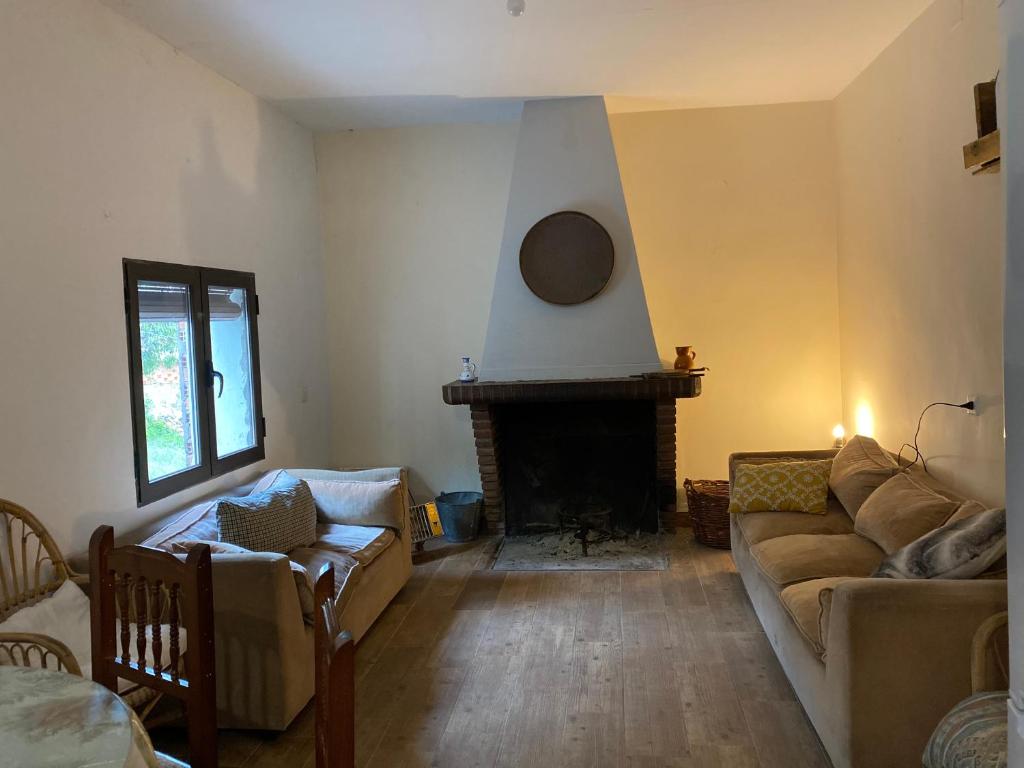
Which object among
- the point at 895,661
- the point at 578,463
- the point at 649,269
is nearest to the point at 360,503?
the point at 578,463

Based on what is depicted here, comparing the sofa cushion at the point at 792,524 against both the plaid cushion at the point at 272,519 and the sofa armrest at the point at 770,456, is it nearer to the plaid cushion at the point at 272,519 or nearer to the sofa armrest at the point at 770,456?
the sofa armrest at the point at 770,456

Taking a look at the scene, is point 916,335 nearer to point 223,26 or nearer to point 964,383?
point 964,383

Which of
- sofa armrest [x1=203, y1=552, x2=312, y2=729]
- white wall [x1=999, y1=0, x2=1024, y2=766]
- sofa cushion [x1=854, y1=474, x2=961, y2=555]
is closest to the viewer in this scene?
white wall [x1=999, y1=0, x2=1024, y2=766]

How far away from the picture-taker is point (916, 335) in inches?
160

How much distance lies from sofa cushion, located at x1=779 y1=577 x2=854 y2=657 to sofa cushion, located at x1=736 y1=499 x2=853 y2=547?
69cm

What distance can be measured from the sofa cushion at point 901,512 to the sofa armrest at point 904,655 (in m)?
0.81

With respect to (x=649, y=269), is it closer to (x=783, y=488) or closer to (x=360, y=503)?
(x=783, y=488)

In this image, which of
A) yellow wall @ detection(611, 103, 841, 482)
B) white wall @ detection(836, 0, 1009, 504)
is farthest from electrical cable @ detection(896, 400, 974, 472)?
yellow wall @ detection(611, 103, 841, 482)

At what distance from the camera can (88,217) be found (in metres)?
3.35

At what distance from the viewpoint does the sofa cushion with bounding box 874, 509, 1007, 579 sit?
2.54 m

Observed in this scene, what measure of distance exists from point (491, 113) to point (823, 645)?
3.92m

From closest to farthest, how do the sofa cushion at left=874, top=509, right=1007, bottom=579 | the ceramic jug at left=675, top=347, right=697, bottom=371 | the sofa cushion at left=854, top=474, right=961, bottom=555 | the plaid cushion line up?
the sofa cushion at left=874, top=509, right=1007, bottom=579
the sofa cushion at left=854, top=474, right=961, bottom=555
the plaid cushion
the ceramic jug at left=675, top=347, right=697, bottom=371

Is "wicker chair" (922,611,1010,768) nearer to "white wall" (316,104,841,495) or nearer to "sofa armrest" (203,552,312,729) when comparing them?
"sofa armrest" (203,552,312,729)

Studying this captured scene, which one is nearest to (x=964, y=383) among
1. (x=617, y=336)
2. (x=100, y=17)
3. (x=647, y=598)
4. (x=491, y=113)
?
(x=647, y=598)
